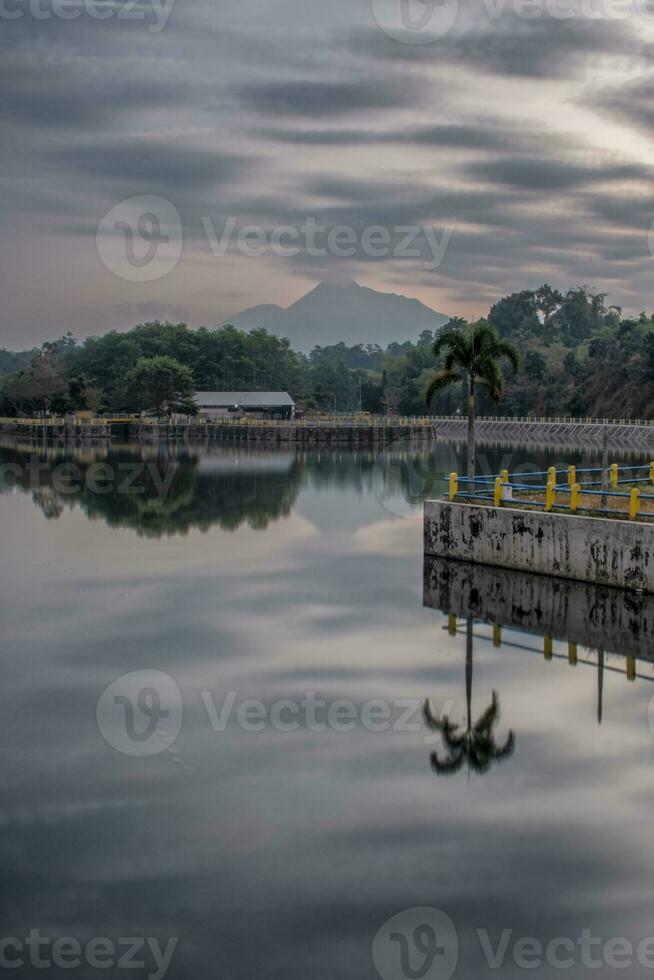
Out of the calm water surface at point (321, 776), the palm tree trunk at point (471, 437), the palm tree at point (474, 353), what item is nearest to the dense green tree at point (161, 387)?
the palm tree trunk at point (471, 437)

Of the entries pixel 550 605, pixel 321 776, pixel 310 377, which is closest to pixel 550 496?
pixel 550 605

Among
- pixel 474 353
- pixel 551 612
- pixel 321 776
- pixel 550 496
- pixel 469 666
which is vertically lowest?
pixel 321 776

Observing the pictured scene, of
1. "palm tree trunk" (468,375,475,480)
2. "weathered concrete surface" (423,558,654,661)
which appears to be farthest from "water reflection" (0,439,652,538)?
"weathered concrete surface" (423,558,654,661)

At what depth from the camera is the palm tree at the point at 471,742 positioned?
14.5 metres

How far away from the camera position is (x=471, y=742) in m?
15.3

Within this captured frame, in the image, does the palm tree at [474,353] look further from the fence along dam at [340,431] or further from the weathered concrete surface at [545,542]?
the fence along dam at [340,431]

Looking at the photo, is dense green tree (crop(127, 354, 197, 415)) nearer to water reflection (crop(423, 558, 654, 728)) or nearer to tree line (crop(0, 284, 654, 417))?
tree line (crop(0, 284, 654, 417))

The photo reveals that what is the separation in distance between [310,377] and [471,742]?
6816 inches

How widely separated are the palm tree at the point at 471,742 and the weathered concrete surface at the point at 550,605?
14.7ft

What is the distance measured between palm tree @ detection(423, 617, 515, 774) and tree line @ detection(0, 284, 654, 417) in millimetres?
94244

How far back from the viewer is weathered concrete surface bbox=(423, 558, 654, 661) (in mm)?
20688

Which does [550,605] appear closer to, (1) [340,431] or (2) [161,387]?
(1) [340,431]

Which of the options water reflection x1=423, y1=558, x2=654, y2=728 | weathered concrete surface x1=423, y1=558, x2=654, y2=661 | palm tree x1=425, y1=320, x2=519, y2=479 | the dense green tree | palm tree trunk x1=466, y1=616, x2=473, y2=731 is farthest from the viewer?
the dense green tree

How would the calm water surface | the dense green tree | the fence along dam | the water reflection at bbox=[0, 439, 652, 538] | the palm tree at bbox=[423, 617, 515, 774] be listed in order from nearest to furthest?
the calm water surface → the palm tree at bbox=[423, 617, 515, 774] → the water reflection at bbox=[0, 439, 652, 538] → the fence along dam → the dense green tree
